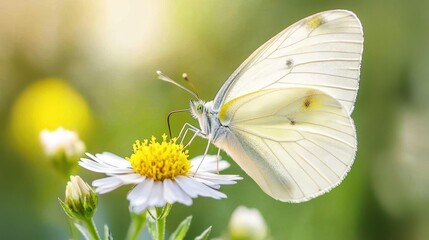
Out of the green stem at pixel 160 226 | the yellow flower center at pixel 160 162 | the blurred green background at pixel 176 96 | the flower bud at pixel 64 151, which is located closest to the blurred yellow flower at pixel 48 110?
the blurred green background at pixel 176 96

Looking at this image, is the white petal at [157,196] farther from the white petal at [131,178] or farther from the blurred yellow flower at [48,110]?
the blurred yellow flower at [48,110]

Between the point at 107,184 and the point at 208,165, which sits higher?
the point at 107,184

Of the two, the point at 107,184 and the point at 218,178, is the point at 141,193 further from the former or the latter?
the point at 218,178

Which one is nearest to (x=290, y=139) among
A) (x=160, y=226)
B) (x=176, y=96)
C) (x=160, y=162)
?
(x=160, y=162)

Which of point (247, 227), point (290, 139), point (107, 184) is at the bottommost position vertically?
point (247, 227)

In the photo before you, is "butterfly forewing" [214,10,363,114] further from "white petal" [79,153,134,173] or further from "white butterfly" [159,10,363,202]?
"white petal" [79,153,134,173]

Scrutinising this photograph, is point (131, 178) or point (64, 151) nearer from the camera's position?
point (131, 178)

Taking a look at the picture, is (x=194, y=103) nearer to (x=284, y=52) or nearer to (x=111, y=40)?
(x=284, y=52)
